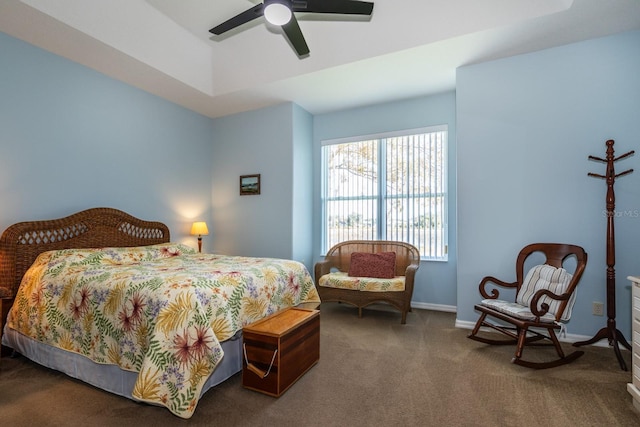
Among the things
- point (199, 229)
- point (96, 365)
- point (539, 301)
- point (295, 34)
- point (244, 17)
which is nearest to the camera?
point (96, 365)

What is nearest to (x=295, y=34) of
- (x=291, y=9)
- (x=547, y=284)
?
(x=291, y=9)

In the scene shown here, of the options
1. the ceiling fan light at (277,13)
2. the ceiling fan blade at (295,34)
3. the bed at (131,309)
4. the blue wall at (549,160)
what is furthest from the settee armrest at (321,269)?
the ceiling fan light at (277,13)

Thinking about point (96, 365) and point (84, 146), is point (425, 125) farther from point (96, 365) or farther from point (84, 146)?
point (96, 365)

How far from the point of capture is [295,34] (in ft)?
8.10

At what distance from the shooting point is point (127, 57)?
10.8 feet

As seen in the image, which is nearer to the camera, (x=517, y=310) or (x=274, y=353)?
(x=274, y=353)

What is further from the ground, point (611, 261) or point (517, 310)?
point (611, 261)

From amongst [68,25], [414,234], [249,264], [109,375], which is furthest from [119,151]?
[414,234]

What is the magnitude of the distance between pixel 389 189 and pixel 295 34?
263 centimetres

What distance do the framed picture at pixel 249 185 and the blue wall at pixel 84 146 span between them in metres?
0.69

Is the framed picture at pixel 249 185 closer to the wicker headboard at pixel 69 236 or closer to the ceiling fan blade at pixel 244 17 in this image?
the wicker headboard at pixel 69 236

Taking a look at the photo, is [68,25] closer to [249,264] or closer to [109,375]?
[249,264]

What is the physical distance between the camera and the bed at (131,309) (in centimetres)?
181

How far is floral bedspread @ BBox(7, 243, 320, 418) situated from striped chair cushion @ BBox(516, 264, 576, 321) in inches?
83.3
